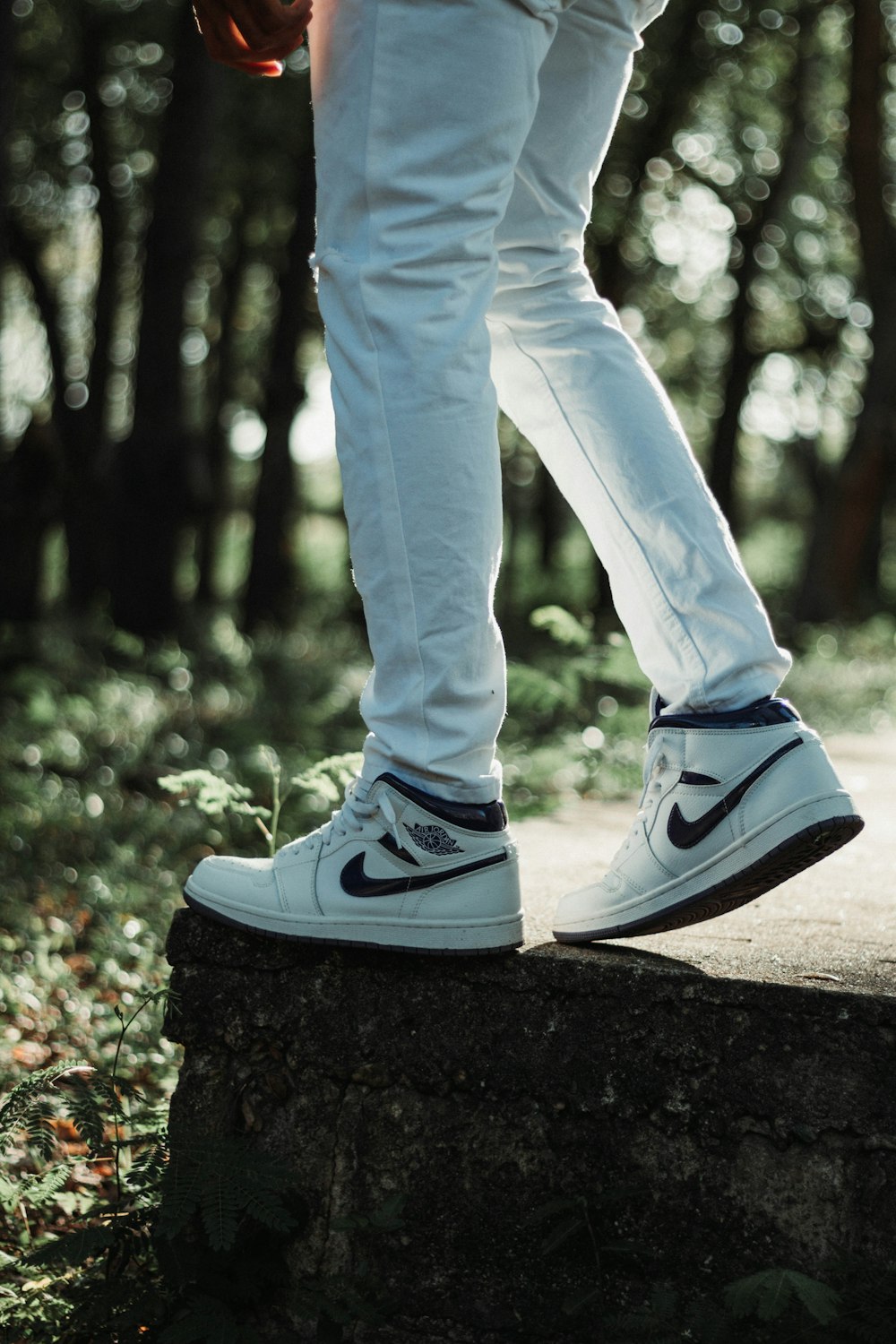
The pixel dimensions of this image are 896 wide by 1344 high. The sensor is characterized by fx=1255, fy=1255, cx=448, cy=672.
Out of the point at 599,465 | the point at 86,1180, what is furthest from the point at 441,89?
the point at 86,1180

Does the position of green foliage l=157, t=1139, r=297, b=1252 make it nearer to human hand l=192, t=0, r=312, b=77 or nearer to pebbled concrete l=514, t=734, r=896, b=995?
pebbled concrete l=514, t=734, r=896, b=995

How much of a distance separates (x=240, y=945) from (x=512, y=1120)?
0.53 metres

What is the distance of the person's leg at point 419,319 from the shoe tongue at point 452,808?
0.06 feet

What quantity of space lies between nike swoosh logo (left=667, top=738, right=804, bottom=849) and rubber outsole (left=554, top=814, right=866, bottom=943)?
84mm

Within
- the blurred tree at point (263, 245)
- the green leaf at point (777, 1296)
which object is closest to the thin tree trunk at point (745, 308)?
the blurred tree at point (263, 245)

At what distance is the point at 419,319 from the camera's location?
1.89 m

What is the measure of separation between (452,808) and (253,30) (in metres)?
1.28

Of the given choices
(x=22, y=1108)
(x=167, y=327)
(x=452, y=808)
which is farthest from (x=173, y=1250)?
(x=167, y=327)

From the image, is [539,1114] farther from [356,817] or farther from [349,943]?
[356,817]

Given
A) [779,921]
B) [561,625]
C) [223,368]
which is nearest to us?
[779,921]

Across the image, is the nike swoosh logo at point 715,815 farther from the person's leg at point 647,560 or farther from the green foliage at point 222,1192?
the green foliage at point 222,1192

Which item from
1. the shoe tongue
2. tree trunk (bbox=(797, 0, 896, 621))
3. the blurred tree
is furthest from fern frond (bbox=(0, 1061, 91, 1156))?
tree trunk (bbox=(797, 0, 896, 621))

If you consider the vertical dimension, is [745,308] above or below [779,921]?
below

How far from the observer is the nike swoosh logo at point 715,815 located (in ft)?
6.42
